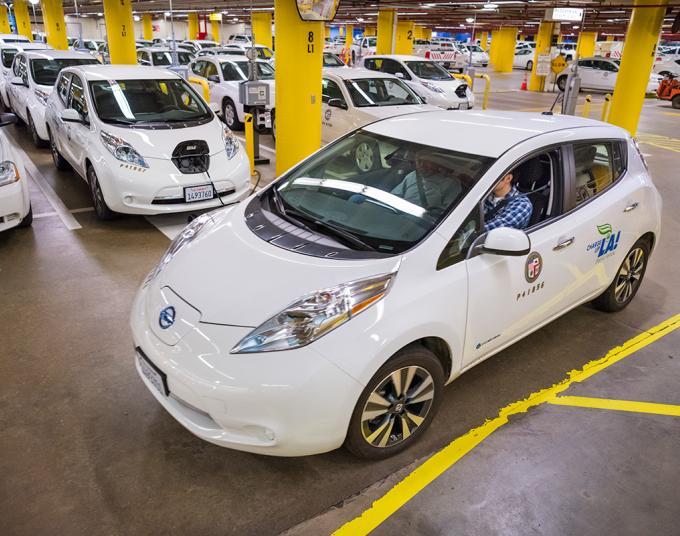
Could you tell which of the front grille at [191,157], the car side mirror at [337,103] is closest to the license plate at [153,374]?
the front grille at [191,157]

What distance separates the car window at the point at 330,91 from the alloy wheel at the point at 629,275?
20.5 ft

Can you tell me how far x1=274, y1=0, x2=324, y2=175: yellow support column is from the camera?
7398mm

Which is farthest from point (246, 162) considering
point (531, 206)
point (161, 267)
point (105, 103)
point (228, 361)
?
point (228, 361)

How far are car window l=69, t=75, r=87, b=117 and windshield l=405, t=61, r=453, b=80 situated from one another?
9.49m

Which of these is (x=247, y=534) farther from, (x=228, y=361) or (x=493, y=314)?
(x=493, y=314)

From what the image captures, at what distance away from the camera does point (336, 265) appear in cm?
271

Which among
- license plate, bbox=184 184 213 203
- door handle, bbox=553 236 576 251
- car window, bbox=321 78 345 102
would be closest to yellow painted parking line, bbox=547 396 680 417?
door handle, bbox=553 236 576 251

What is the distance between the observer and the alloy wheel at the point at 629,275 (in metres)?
4.26

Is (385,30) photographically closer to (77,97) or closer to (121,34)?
(121,34)

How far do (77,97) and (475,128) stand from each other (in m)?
5.39

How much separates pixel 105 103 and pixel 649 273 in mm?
6313

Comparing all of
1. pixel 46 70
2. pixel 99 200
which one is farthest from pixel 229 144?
pixel 46 70

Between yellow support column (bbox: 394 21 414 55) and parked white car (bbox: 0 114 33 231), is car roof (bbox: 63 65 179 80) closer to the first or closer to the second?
parked white car (bbox: 0 114 33 231)

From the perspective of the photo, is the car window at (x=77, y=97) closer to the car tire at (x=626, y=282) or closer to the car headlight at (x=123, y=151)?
the car headlight at (x=123, y=151)
